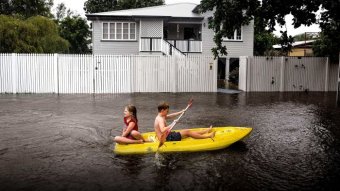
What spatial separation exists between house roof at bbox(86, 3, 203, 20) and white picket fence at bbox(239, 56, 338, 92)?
29.1 ft

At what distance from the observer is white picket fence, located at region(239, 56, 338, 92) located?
76.4 feet

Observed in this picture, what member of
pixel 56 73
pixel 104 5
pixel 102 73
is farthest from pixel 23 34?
pixel 104 5

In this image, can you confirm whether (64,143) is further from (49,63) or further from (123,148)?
(49,63)

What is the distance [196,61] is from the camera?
22.5 metres

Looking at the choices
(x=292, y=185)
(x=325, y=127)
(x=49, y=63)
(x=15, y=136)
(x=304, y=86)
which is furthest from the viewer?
(x=304, y=86)

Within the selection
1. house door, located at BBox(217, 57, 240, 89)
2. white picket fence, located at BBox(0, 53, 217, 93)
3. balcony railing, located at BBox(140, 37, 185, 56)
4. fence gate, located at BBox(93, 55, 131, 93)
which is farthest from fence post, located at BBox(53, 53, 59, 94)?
house door, located at BBox(217, 57, 240, 89)

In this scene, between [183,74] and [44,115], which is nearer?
[44,115]

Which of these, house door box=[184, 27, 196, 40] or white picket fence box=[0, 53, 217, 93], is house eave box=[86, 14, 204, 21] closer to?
house door box=[184, 27, 196, 40]

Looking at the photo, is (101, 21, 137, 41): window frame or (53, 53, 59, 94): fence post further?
(101, 21, 137, 41): window frame

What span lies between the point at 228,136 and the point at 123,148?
2344mm

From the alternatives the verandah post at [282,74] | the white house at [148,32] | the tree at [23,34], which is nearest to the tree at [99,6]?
the white house at [148,32]

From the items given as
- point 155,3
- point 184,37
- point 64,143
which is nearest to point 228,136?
point 64,143

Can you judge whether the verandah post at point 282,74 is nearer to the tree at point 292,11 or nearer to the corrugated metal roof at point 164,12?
the tree at point 292,11

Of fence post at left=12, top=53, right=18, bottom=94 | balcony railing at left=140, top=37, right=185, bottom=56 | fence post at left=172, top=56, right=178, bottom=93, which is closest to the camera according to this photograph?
fence post at left=12, top=53, right=18, bottom=94
